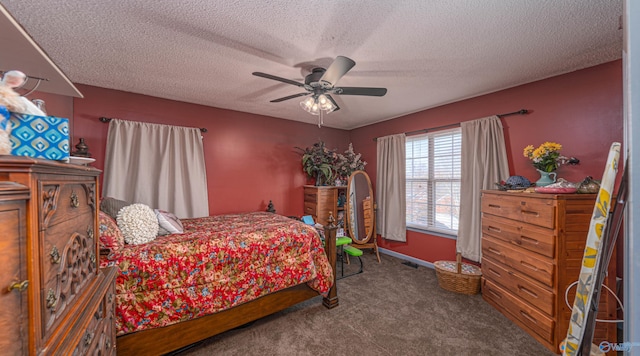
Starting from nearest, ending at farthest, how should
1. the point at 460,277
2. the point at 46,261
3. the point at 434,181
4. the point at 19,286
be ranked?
the point at 19,286 < the point at 46,261 < the point at 460,277 < the point at 434,181

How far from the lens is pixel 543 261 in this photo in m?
1.93

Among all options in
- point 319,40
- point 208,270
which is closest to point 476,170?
point 319,40

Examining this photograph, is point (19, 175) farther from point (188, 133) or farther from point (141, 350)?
point (188, 133)

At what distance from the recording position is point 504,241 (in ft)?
7.61

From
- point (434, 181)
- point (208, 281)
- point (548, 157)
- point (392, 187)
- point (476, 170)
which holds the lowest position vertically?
point (208, 281)

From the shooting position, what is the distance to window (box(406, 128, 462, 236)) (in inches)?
132

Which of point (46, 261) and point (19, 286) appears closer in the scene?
point (19, 286)

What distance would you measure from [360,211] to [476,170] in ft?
6.32

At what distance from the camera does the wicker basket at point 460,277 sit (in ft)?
8.84

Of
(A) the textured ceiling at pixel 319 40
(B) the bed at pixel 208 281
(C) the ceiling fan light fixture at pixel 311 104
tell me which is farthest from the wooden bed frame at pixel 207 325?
(A) the textured ceiling at pixel 319 40

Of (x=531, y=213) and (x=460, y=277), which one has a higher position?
(x=531, y=213)

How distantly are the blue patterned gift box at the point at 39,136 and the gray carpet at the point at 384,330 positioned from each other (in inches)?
72.5

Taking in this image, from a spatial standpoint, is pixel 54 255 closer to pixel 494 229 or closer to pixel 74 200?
pixel 74 200

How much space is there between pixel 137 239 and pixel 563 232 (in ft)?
10.7
